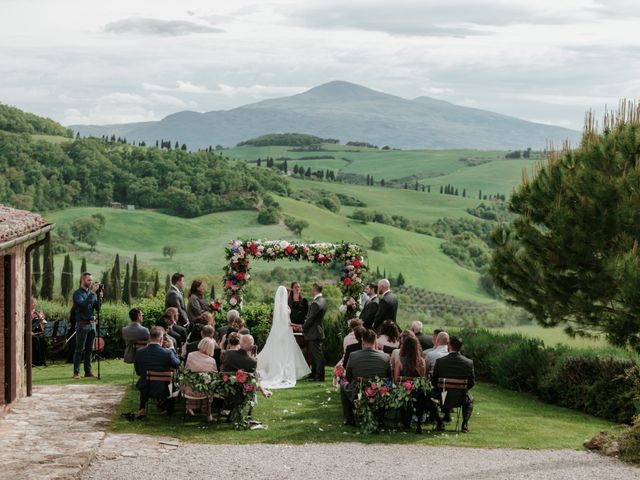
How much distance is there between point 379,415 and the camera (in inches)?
523

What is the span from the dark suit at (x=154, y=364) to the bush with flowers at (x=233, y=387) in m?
0.42

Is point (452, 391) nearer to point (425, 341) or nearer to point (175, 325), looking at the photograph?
point (425, 341)

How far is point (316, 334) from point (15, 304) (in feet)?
19.3

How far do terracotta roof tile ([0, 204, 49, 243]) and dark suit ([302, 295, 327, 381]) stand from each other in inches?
206

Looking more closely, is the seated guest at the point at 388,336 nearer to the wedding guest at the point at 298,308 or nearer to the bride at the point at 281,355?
the bride at the point at 281,355

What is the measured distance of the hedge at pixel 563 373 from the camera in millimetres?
15562

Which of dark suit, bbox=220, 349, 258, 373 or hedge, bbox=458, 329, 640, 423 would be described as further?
hedge, bbox=458, 329, 640, 423

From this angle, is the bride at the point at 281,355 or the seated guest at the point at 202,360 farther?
the bride at the point at 281,355

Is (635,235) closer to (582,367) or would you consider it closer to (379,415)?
(582,367)

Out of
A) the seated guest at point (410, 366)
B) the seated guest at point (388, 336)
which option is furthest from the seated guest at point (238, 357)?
the seated guest at point (388, 336)

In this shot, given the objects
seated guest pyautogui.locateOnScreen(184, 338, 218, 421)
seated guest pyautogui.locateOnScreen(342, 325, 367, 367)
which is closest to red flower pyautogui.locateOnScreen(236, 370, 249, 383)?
seated guest pyautogui.locateOnScreen(184, 338, 218, 421)

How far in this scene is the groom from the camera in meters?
18.0

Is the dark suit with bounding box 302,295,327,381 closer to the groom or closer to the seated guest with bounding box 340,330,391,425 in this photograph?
the groom

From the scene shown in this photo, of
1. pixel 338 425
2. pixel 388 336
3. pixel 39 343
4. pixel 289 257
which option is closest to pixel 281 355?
pixel 289 257
